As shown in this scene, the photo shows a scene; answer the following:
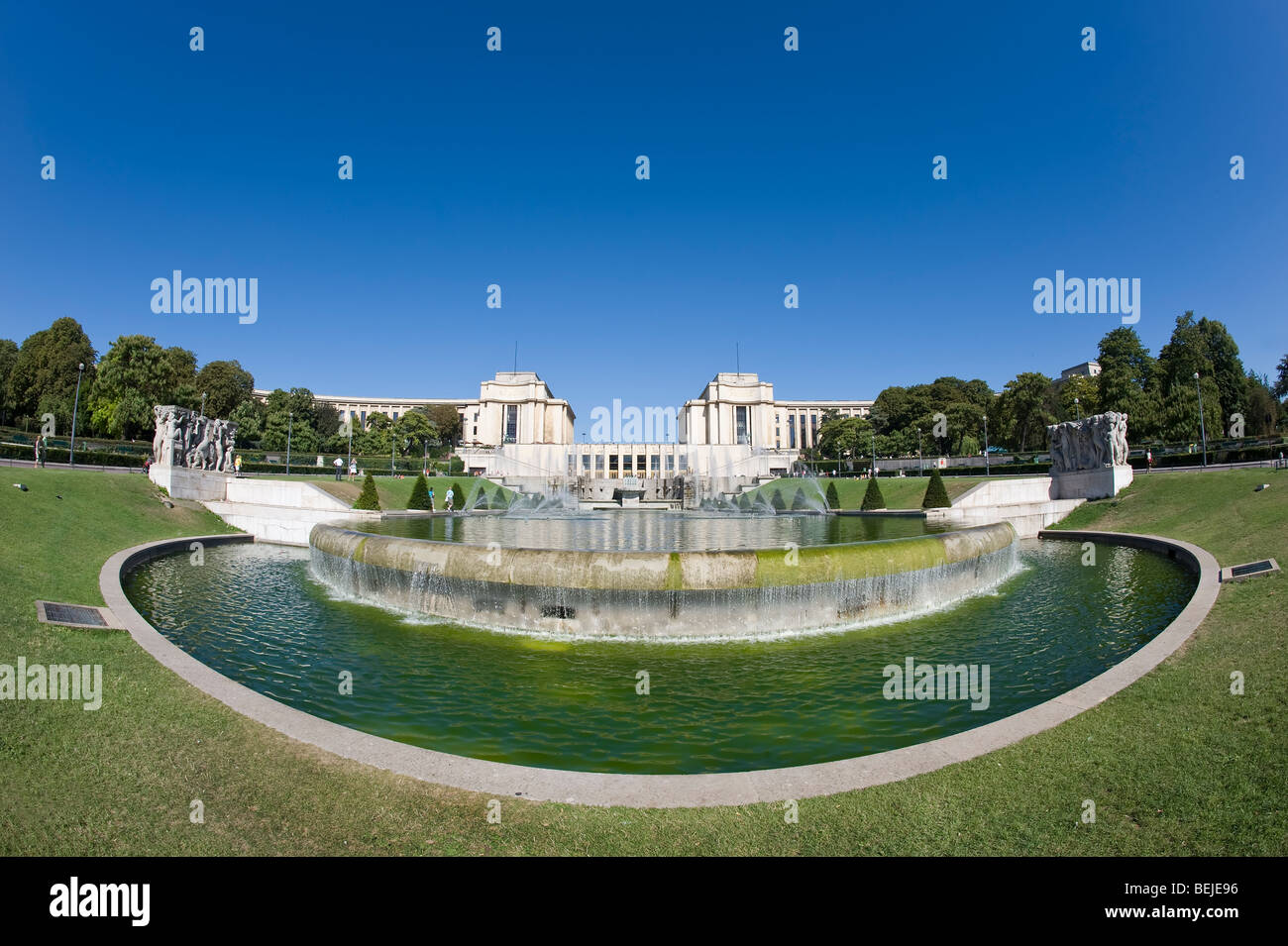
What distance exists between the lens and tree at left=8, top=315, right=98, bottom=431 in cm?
5441

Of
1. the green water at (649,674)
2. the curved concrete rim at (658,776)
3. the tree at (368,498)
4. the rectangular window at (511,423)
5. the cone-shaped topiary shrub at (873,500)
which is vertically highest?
the rectangular window at (511,423)

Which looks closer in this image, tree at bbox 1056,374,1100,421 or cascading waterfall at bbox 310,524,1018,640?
cascading waterfall at bbox 310,524,1018,640

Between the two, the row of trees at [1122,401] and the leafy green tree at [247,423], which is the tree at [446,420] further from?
the row of trees at [1122,401]

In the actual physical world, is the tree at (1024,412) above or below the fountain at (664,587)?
above

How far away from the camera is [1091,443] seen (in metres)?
29.4

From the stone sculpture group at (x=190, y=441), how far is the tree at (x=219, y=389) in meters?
41.9

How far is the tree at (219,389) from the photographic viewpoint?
6475 centimetres

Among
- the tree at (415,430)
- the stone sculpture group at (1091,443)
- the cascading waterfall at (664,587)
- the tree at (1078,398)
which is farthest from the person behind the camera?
the tree at (415,430)

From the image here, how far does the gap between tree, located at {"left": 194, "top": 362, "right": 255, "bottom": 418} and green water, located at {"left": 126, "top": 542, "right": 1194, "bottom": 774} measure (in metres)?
63.2

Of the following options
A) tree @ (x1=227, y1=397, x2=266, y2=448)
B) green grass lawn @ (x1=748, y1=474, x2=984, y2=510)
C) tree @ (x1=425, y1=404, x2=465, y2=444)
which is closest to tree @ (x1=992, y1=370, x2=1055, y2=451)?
green grass lawn @ (x1=748, y1=474, x2=984, y2=510)

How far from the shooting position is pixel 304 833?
3686 millimetres

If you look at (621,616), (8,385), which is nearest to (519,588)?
(621,616)

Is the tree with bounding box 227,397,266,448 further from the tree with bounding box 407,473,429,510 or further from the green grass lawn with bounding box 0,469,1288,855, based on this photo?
the green grass lawn with bounding box 0,469,1288,855

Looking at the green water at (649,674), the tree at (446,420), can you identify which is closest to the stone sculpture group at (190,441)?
the green water at (649,674)
